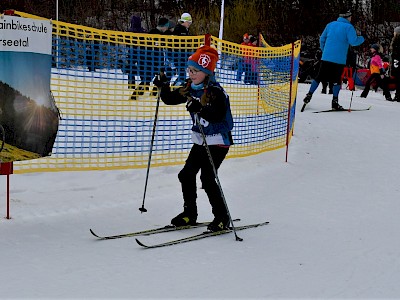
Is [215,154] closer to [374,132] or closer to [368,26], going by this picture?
[374,132]

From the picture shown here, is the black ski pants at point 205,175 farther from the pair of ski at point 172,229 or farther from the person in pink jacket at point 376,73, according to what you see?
the person in pink jacket at point 376,73

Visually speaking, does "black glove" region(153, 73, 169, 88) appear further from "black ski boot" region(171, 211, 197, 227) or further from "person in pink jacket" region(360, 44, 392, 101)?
"person in pink jacket" region(360, 44, 392, 101)

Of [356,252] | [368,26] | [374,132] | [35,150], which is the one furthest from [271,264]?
[368,26]

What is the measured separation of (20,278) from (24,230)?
1.12m

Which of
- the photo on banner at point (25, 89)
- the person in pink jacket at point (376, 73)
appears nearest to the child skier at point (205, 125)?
the photo on banner at point (25, 89)

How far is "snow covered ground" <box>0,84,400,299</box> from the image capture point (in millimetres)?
4125

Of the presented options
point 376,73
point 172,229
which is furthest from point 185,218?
point 376,73

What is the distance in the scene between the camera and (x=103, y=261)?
450 centimetres

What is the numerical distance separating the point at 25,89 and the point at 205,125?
4.82 ft

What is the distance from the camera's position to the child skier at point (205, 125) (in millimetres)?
5102

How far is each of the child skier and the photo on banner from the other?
3.09ft

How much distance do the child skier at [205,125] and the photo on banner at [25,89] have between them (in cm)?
94

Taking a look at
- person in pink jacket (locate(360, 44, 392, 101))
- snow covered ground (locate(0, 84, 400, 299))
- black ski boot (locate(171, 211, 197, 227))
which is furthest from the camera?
person in pink jacket (locate(360, 44, 392, 101))

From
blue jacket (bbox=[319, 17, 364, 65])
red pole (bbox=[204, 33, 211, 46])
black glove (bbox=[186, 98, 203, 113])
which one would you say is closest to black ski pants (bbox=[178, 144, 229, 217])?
black glove (bbox=[186, 98, 203, 113])
